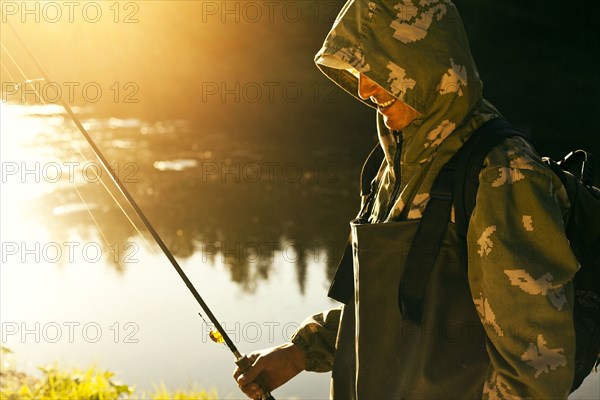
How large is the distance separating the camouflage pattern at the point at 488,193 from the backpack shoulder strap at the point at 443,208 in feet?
0.16

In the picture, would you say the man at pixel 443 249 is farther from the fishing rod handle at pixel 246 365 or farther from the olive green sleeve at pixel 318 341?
the fishing rod handle at pixel 246 365

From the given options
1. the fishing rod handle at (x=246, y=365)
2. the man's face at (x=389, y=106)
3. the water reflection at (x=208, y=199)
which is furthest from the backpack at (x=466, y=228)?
the water reflection at (x=208, y=199)

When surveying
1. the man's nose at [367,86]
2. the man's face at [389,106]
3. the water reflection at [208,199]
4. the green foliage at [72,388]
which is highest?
the man's nose at [367,86]

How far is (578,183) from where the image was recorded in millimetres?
2451

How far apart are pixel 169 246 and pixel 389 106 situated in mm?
11542

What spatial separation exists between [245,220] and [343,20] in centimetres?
1326

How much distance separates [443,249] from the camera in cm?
239

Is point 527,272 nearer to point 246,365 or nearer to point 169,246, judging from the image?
point 246,365

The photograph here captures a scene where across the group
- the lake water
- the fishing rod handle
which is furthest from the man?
the lake water

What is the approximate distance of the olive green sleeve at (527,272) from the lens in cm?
218

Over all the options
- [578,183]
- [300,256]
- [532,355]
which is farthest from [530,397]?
[300,256]

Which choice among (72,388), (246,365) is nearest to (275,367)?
(246,365)

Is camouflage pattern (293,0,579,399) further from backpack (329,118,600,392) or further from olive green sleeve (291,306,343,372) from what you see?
olive green sleeve (291,306,343,372)

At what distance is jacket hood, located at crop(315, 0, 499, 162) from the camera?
2521 mm
